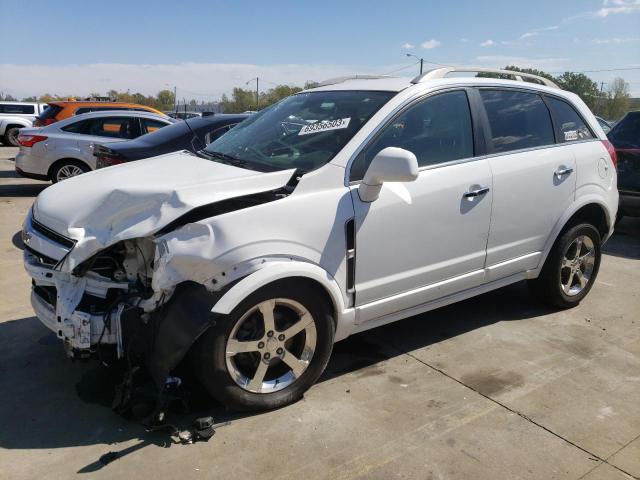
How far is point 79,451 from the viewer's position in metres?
2.78

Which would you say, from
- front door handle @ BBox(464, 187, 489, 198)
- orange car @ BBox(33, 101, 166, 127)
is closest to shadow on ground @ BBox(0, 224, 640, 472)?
front door handle @ BBox(464, 187, 489, 198)

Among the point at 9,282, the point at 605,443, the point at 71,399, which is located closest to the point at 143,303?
the point at 71,399

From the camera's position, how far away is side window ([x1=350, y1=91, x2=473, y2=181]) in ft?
11.2

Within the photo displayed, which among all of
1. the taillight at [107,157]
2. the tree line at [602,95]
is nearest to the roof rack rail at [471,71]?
the taillight at [107,157]

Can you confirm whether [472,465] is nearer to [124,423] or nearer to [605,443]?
[605,443]

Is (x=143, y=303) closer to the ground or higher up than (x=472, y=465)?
higher up

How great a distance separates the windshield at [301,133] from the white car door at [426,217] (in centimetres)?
21

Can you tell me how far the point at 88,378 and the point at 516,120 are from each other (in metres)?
3.52

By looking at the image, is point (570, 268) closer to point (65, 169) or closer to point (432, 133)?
point (432, 133)

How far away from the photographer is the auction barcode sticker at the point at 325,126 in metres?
3.49

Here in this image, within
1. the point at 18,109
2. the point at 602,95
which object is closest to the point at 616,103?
the point at 602,95

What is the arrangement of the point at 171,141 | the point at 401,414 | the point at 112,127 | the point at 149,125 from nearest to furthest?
the point at 401,414, the point at 171,141, the point at 112,127, the point at 149,125

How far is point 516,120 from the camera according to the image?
4.15 m

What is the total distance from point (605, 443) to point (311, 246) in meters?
1.90
